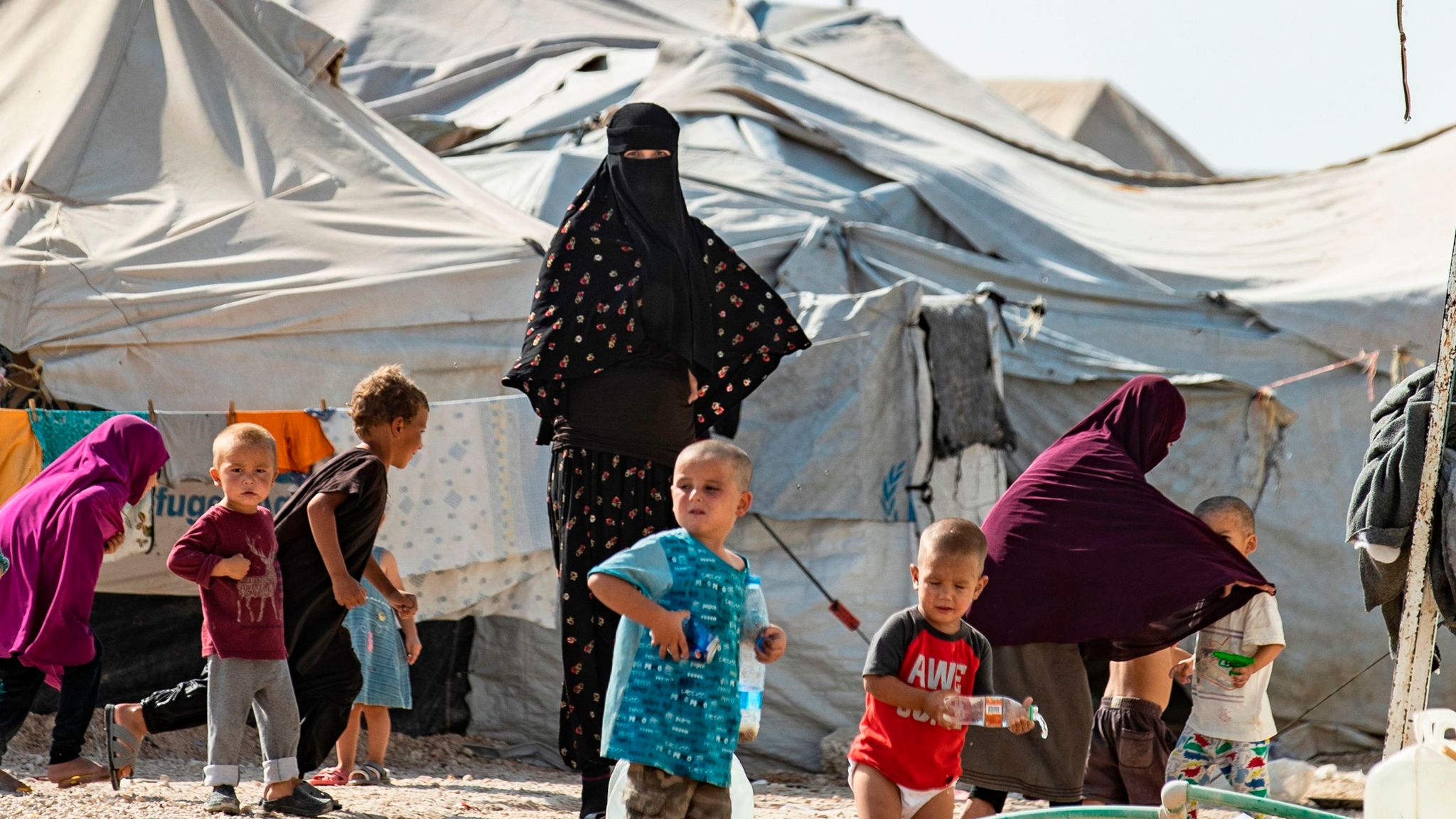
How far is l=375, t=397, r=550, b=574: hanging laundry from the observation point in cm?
551

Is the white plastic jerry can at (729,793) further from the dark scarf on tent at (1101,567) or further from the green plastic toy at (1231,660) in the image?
the green plastic toy at (1231,660)

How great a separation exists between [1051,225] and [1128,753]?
4065mm

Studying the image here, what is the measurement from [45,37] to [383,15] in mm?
4077

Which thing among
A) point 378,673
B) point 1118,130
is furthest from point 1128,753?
point 1118,130

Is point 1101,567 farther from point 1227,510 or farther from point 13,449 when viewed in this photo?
point 13,449

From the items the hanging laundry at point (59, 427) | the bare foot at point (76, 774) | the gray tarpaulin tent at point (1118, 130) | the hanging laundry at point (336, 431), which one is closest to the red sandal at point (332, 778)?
the bare foot at point (76, 774)

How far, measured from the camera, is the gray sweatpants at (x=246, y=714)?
12.5 ft

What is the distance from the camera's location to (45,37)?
670 centimetres

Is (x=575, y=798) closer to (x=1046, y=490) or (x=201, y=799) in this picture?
(x=201, y=799)

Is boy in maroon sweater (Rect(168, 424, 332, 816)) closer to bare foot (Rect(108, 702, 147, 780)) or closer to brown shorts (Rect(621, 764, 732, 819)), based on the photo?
bare foot (Rect(108, 702, 147, 780))

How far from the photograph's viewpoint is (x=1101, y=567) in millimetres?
3775

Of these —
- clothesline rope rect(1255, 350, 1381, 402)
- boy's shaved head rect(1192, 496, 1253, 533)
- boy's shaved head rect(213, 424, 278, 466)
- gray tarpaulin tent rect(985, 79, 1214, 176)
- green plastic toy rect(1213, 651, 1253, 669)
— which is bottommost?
green plastic toy rect(1213, 651, 1253, 669)

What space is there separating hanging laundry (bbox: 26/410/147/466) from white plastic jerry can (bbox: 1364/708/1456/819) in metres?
3.63

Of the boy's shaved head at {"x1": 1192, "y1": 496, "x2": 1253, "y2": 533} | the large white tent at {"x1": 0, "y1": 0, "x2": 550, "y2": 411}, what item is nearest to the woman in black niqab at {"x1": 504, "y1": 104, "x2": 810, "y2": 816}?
the boy's shaved head at {"x1": 1192, "y1": 496, "x2": 1253, "y2": 533}
